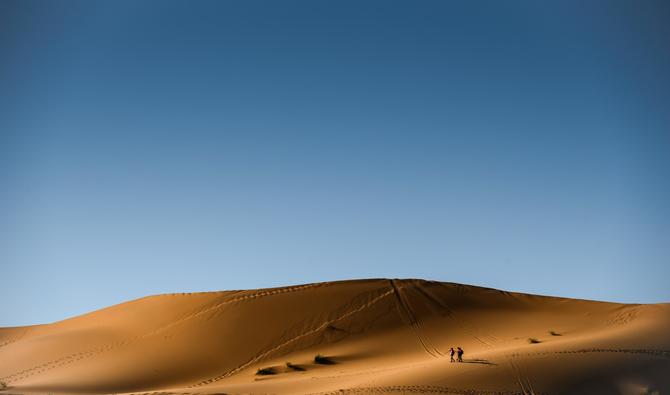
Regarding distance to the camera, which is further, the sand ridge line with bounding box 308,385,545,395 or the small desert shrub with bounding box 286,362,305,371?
the small desert shrub with bounding box 286,362,305,371

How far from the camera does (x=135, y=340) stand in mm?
35188

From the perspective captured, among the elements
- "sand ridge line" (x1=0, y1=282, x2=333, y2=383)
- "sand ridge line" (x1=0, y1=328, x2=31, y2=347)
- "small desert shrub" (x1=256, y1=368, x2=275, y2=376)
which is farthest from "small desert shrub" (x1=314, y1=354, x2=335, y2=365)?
"sand ridge line" (x1=0, y1=328, x2=31, y2=347)

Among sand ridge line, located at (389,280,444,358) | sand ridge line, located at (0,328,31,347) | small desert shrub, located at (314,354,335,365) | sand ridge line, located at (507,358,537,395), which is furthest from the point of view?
sand ridge line, located at (0,328,31,347)

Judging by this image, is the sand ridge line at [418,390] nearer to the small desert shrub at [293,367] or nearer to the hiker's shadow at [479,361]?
the hiker's shadow at [479,361]

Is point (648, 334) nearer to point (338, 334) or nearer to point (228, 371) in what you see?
point (338, 334)

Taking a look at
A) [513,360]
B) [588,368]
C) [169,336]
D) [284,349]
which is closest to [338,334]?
[284,349]

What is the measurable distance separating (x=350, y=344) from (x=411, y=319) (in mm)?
4154

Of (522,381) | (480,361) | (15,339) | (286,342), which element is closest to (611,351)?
(480,361)

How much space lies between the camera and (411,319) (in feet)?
114

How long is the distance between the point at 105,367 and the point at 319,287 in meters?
12.2

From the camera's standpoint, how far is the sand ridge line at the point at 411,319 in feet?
97.8

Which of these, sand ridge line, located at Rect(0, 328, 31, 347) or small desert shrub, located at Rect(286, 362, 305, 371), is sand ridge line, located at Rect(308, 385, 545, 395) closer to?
small desert shrub, located at Rect(286, 362, 305, 371)

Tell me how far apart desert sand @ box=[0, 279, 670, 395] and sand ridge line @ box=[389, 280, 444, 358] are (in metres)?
0.13

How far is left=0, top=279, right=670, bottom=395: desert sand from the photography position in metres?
22.5
